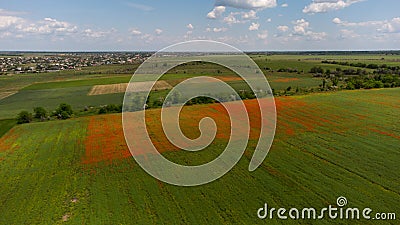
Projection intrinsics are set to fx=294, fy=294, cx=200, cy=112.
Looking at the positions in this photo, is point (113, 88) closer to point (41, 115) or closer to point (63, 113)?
point (41, 115)

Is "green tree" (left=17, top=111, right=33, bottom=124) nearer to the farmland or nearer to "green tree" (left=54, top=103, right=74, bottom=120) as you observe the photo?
the farmland

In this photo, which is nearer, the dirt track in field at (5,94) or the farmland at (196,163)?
the farmland at (196,163)

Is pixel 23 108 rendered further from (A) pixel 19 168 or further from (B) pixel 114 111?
(A) pixel 19 168

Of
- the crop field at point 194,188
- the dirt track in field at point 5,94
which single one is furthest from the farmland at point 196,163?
the dirt track in field at point 5,94

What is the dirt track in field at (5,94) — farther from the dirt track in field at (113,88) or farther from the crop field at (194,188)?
the crop field at (194,188)

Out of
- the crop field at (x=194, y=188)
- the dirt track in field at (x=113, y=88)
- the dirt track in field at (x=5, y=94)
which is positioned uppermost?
the dirt track in field at (x=113, y=88)

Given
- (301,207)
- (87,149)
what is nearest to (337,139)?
(301,207)

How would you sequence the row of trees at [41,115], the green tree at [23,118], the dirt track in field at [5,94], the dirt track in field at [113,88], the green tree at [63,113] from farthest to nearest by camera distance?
the dirt track in field at [113,88] → the dirt track in field at [5,94] → the green tree at [63,113] → the row of trees at [41,115] → the green tree at [23,118]

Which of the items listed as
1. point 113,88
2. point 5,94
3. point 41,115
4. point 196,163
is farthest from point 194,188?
point 5,94
